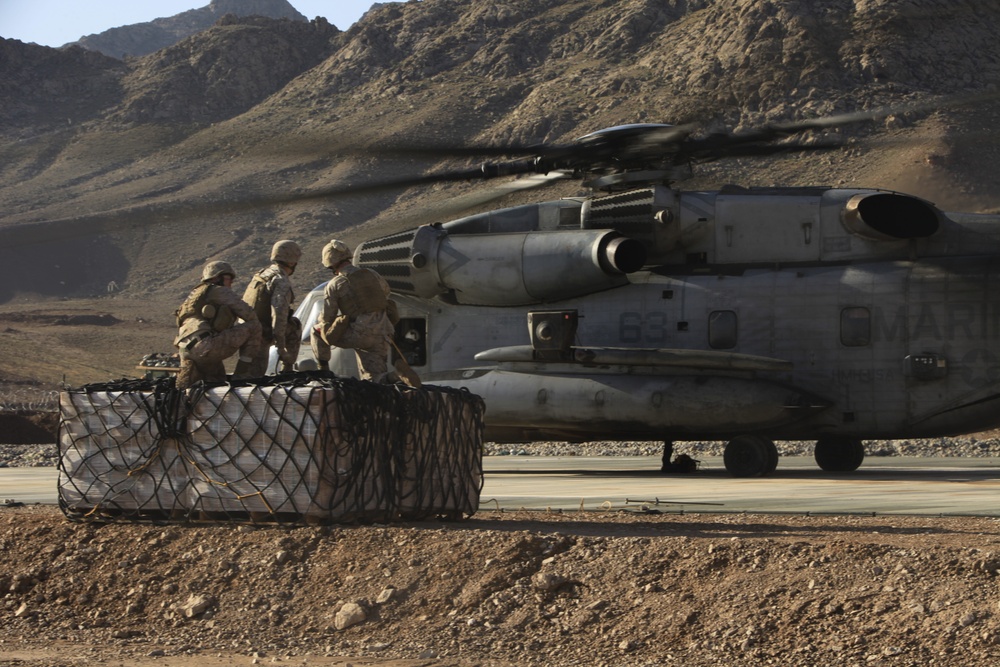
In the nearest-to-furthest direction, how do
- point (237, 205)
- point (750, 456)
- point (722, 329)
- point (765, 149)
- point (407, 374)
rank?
point (407, 374) < point (237, 205) < point (765, 149) < point (750, 456) < point (722, 329)

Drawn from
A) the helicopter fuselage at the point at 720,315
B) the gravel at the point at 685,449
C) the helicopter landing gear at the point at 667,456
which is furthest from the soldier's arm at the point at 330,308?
the gravel at the point at 685,449

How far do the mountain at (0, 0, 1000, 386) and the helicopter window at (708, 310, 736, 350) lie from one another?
41588 mm

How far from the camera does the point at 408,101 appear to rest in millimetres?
113688

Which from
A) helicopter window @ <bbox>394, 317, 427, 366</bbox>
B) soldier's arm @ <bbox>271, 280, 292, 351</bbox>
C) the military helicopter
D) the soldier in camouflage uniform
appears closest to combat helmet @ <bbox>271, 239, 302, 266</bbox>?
soldier's arm @ <bbox>271, 280, 292, 351</bbox>

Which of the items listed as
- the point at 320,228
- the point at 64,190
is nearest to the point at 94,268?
the point at 64,190

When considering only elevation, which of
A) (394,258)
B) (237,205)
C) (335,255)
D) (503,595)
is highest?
(237,205)

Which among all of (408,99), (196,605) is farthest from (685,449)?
(408,99)

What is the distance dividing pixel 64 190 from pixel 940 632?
110375mm

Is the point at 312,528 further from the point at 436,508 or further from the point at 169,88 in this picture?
the point at 169,88

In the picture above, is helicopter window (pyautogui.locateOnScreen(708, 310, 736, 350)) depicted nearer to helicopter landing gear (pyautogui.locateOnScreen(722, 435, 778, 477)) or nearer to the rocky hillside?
helicopter landing gear (pyautogui.locateOnScreen(722, 435, 778, 477))

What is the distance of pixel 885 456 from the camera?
2447 centimetres

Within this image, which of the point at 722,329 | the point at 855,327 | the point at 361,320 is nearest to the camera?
the point at 361,320

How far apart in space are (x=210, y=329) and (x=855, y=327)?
356 inches

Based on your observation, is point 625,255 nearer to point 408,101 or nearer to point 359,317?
point 359,317
